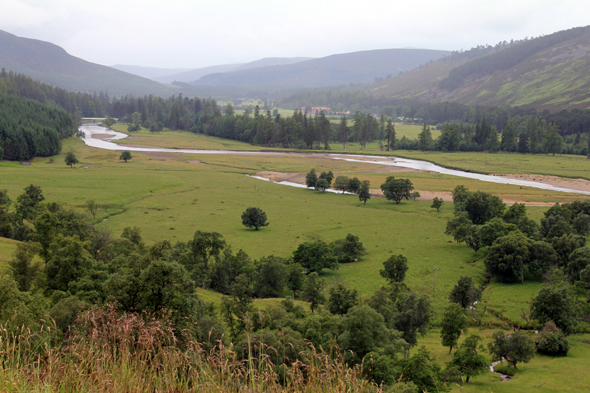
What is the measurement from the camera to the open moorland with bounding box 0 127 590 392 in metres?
41.8

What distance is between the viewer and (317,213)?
83.4 metres

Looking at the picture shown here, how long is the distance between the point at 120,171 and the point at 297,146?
99.0m

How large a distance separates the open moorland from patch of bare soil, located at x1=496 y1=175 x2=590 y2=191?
6202 millimetres

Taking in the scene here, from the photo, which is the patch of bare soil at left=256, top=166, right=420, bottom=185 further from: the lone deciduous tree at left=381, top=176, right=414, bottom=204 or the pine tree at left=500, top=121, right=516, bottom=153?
the pine tree at left=500, top=121, right=516, bottom=153

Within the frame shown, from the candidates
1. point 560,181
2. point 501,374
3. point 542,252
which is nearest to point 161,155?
point 542,252

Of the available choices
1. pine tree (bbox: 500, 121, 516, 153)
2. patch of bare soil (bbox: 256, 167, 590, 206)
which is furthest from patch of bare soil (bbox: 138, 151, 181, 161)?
pine tree (bbox: 500, 121, 516, 153)

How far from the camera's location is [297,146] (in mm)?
198000

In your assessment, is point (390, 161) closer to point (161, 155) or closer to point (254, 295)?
point (161, 155)

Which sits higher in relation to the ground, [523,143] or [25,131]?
[523,143]

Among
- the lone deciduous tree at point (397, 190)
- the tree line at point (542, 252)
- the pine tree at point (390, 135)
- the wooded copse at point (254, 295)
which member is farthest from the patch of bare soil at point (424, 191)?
the pine tree at point (390, 135)

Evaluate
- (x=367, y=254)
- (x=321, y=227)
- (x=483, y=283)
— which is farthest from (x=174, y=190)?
(x=483, y=283)

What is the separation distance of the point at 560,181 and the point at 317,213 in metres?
81.6

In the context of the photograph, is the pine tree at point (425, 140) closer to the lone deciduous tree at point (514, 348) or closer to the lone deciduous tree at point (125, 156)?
the lone deciduous tree at point (125, 156)

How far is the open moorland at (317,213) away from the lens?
4181 centimetres
